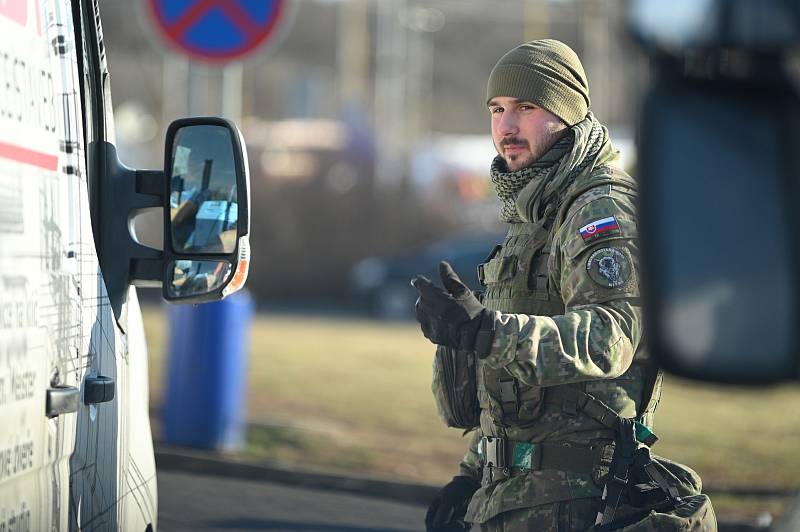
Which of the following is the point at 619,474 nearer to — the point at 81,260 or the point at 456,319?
the point at 456,319

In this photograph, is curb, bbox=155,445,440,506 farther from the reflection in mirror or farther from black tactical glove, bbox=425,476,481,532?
the reflection in mirror

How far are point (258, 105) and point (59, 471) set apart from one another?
79526 millimetres

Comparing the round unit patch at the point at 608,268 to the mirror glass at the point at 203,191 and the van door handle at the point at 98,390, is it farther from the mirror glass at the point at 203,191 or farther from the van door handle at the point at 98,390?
the van door handle at the point at 98,390

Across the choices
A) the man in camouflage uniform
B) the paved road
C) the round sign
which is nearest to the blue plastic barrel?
the paved road

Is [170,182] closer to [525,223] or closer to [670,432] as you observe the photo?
[525,223]

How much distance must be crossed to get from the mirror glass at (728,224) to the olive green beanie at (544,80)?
2039 mm

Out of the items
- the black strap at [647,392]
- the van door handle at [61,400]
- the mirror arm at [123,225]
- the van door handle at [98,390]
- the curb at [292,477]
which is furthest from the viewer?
the curb at [292,477]

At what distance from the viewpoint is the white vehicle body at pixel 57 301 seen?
2406mm

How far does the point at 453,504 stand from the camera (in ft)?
13.0

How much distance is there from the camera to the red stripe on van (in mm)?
2396

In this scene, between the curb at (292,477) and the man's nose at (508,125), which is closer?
the man's nose at (508,125)

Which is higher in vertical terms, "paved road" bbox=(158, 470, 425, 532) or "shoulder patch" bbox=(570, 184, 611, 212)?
"shoulder patch" bbox=(570, 184, 611, 212)

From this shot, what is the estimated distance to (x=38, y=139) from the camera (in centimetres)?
258

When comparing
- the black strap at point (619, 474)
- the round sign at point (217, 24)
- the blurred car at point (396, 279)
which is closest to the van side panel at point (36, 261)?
the black strap at point (619, 474)
